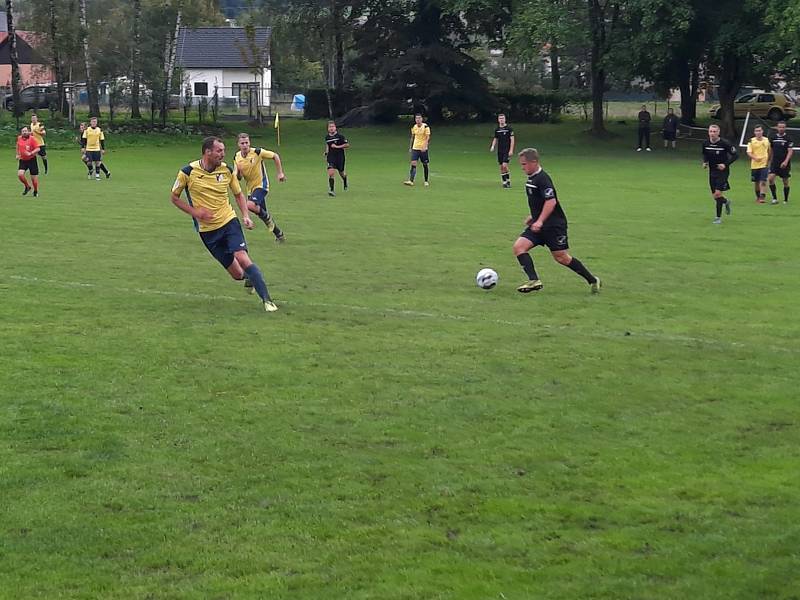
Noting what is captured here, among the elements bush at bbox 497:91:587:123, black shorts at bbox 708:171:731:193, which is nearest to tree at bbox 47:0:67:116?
bush at bbox 497:91:587:123

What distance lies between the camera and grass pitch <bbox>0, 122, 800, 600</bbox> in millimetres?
6125

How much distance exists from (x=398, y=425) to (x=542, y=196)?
6407 millimetres

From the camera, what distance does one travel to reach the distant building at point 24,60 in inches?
2938

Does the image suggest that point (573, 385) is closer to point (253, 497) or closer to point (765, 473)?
point (765, 473)

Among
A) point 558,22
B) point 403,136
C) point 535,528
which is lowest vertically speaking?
point 535,528

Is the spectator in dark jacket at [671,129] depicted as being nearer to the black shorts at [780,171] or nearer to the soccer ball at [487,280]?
the black shorts at [780,171]

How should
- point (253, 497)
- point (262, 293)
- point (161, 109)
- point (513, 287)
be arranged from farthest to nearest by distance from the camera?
1. point (161, 109)
2. point (513, 287)
3. point (262, 293)
4. point (253, 497)

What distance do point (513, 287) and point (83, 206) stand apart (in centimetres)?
1406

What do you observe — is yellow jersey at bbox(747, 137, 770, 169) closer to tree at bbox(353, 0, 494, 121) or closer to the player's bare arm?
the player's bare arm

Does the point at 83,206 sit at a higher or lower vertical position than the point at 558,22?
lower

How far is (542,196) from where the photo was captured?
47.4 ft

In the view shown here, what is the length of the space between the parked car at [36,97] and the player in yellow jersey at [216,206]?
48201 mm

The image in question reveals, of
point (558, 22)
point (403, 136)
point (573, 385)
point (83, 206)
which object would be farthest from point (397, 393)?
point (403, 136)

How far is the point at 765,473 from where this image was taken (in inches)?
301
